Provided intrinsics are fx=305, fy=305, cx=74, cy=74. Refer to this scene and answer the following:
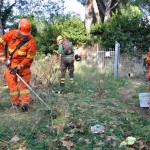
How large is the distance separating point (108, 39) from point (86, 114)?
14168 mm

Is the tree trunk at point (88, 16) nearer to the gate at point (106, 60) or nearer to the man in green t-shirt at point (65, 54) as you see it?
the gate at point (106, 60)

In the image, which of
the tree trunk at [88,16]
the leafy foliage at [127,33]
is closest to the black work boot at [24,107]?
the leafy foliage at [127,33]

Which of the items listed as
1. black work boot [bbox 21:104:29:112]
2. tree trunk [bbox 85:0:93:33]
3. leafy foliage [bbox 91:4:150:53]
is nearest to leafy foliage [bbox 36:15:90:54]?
tree trunk [bbox 85:0:93:33]

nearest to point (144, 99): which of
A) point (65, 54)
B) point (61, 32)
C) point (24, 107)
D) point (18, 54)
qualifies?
point (24, 107)

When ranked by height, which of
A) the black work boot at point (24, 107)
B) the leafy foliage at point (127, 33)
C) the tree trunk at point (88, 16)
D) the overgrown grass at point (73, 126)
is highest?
the tree trunk at point (88, 16)

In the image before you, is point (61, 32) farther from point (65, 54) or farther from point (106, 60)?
point (65, 54)

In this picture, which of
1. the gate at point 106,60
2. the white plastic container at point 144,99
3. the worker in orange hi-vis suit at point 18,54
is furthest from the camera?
the gate at point 106,60

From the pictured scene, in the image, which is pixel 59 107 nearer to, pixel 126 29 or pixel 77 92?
pixel 77 92

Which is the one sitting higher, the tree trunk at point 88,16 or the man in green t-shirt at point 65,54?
the tree trunk at point 88,16

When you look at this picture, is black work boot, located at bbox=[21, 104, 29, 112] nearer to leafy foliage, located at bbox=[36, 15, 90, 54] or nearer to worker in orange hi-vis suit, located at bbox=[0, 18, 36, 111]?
worker in orange hi-vis suit, located at bbox=[0, 18, 36, 111]

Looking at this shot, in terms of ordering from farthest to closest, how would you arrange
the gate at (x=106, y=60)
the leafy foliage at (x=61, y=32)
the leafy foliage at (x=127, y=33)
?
the leafy foliage at (x=61, y=32), the leafy foliage at (x=127, y=33), the gate at (x=106, y=60)

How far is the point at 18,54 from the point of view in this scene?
6328 mm

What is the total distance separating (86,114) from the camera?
19.1 feet

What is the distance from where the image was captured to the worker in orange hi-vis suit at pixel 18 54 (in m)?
6.23
